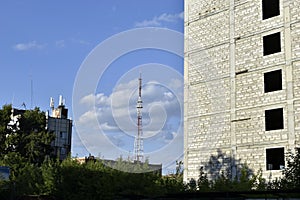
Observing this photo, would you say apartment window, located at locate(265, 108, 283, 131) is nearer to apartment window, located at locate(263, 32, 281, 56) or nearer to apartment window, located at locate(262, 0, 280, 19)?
apartment window, located at locate(263, 32, 281, 56)

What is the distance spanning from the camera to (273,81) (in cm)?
3238

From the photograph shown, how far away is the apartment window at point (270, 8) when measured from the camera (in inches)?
1302

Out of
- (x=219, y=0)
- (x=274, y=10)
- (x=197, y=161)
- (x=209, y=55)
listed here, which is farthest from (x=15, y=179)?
(x=274, y=10)

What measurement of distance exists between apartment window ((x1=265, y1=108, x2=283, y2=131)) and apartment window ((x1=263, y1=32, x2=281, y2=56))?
12.6ft

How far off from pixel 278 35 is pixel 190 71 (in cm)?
733

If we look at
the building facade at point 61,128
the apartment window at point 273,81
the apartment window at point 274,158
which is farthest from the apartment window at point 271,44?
the building facade at point 61,128

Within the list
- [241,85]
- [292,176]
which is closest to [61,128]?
[241,85]

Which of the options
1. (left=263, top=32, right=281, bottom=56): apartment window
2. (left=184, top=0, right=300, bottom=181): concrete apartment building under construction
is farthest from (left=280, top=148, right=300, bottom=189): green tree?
(left=263, top=32, right=281, bottom=56): apartment window

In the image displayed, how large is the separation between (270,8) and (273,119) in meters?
7.17

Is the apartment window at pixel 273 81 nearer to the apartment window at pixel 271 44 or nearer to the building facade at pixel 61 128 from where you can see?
the apartment window at pixel 271 44

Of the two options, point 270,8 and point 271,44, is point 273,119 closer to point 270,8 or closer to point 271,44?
point 271,44

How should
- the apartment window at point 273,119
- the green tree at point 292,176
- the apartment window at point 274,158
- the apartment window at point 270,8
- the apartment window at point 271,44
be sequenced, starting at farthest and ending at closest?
the apartment window at point 270,8, the apartment window at point 271,44, the apartment window at point 273,119, the apartment window at point 274,158, the green tree at point 292,176

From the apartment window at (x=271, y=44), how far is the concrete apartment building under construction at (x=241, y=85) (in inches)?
2.5

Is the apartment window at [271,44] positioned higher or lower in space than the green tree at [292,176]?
higher
